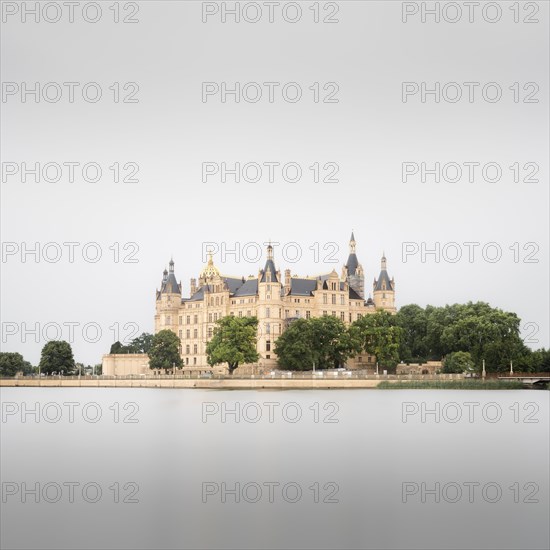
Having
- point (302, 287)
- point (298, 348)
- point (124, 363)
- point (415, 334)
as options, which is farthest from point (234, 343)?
point (124, 363)

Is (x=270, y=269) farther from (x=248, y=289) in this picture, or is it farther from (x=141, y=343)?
(x=141, y=343)

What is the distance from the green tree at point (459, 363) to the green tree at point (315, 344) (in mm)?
10702

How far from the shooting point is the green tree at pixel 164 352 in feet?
394

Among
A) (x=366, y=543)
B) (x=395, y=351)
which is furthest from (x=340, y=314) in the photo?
(x=366, y=543)

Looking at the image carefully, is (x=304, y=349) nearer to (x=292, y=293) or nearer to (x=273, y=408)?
(x=292, y=293)

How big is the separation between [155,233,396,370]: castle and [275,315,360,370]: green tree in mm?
8158

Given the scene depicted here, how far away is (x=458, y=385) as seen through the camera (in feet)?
296

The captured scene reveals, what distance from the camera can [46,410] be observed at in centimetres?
6047

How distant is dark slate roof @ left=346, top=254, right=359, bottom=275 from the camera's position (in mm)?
137625

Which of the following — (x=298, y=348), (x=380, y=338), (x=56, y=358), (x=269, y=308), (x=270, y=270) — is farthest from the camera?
(x=270, y=270)

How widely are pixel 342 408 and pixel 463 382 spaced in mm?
31409

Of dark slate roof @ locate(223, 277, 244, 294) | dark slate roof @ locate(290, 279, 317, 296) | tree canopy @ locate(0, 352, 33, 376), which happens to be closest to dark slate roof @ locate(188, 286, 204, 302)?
dark slate roof @ locate(223, 277, 244, 294)

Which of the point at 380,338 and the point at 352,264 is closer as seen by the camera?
the point at 380,338

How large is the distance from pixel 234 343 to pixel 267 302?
13.5m
